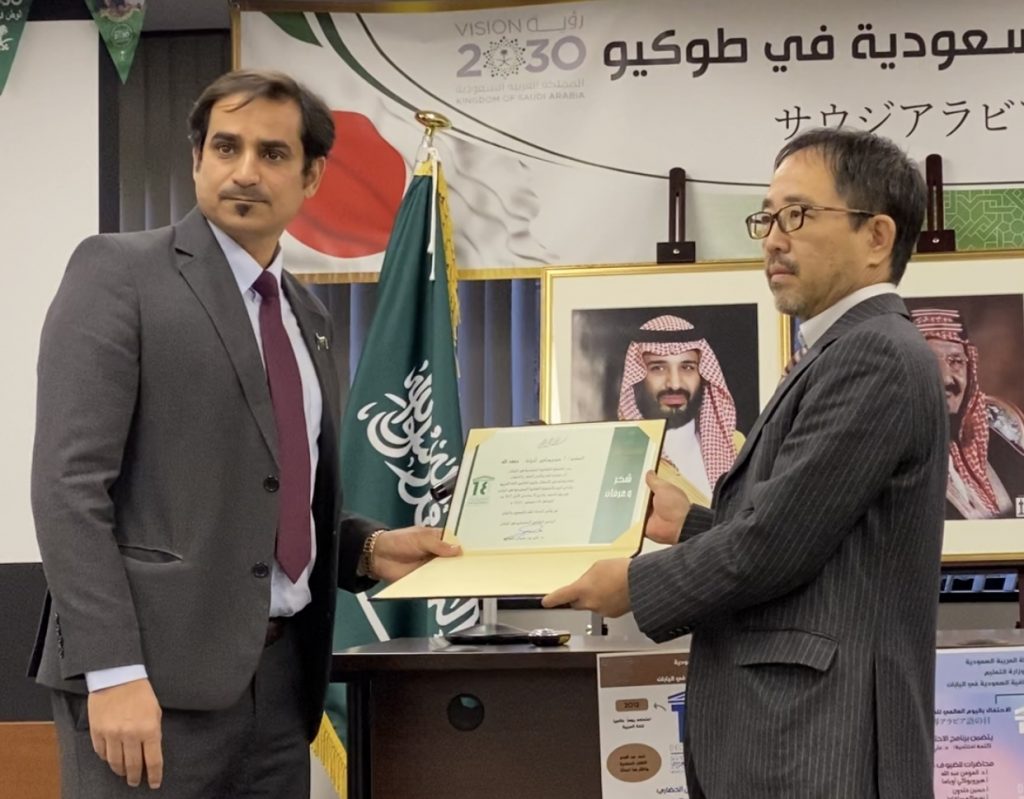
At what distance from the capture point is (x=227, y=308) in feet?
6.77

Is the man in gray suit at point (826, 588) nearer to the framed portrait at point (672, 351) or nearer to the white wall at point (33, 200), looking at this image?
the framed portrait at point (672, 351)

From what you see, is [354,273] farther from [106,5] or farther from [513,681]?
[513,681]

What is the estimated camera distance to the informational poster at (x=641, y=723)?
8.13ft

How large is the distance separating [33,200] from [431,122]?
135cm

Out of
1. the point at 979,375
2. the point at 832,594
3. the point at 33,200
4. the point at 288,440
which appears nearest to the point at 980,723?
the point at 832,594

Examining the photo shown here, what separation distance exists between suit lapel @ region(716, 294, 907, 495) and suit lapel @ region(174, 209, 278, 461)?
2.36 ft

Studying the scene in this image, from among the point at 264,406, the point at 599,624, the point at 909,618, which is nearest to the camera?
the point at 909,618

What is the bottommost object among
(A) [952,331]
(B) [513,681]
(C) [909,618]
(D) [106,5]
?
(B) [513,681]

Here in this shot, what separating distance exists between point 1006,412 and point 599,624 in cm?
128

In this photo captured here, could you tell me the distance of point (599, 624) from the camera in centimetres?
339

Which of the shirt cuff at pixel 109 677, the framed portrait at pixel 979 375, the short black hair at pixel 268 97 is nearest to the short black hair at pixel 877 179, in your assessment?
the short black hair at pixel 268 97

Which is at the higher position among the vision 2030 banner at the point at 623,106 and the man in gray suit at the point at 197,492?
the vision 2030 banner at the point at 623,106

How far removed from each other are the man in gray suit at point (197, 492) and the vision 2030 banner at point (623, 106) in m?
1.82

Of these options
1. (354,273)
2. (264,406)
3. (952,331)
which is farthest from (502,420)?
(264,406)
